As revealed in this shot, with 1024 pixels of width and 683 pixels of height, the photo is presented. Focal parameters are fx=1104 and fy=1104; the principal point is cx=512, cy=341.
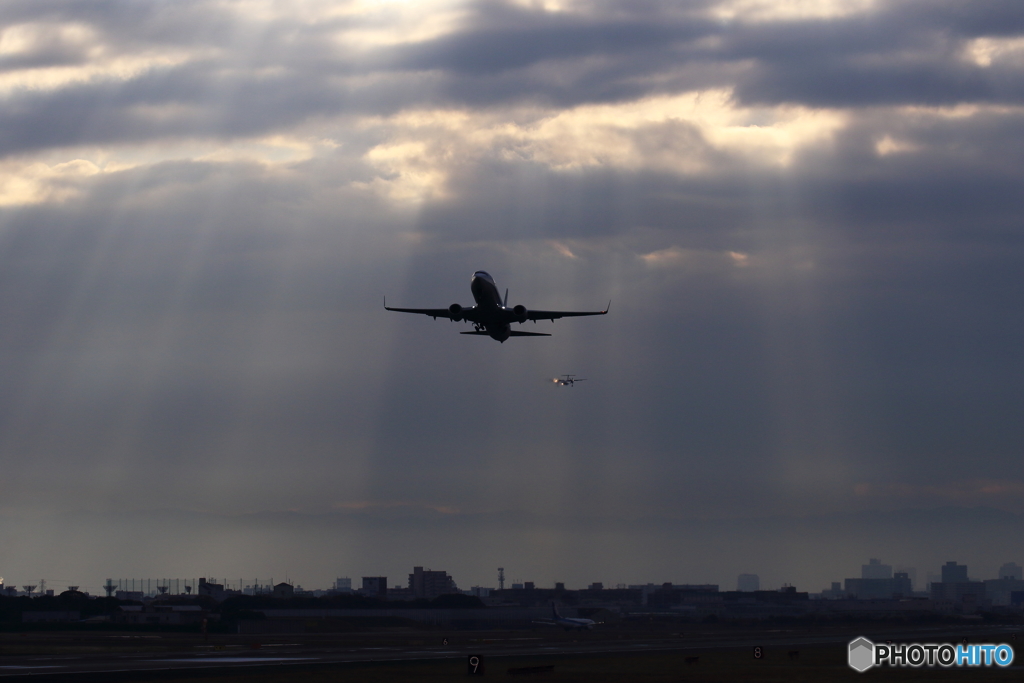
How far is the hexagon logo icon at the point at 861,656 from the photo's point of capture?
9227 centimetres

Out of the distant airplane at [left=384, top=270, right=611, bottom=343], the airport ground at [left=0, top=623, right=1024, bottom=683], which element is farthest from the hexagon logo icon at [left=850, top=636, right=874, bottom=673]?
the distant airplane at [left=384, top=270, right=611, bottom=343]

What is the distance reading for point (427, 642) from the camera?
139 m

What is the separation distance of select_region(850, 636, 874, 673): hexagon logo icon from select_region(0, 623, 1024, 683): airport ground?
1299 millimetres

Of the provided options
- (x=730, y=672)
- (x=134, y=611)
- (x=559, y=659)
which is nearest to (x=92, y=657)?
(x=559, y=659)

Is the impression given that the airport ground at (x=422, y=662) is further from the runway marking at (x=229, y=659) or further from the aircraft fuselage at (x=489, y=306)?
the aircraft fuselage at (x=489, y=306)

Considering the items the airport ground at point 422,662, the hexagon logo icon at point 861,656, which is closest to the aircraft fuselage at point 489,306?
the airport ground at point 422,662

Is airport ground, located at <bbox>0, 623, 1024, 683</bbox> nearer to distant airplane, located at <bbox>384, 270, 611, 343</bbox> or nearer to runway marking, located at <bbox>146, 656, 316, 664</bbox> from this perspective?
runway marking, located at <bbox>146, 656, 316, 664</bbox>

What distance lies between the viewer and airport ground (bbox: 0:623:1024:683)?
261 ft

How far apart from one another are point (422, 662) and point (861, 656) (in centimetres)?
4310

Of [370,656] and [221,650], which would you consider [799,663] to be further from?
[221,650]

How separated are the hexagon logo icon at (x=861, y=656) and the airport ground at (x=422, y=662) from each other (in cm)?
130

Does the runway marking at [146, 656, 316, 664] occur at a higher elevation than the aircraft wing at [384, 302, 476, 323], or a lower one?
lower

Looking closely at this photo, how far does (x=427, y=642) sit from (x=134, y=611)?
83.8m

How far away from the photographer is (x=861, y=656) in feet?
351
